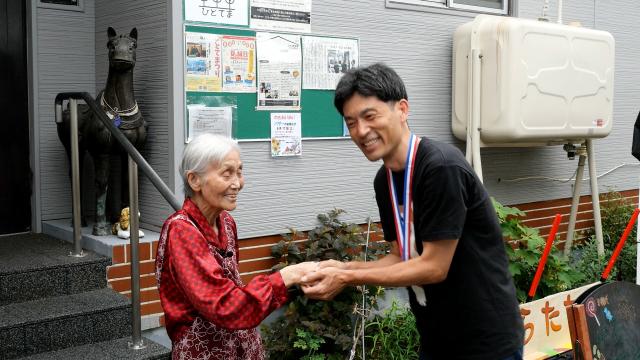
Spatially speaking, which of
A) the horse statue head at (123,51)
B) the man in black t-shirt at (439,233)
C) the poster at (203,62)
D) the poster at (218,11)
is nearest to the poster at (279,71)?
the poster at (218,11)

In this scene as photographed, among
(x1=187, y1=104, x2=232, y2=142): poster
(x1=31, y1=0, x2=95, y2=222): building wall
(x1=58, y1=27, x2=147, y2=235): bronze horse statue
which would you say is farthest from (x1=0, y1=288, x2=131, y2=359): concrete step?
(x1=31, y1=0, x2=95, y2=222): building wall

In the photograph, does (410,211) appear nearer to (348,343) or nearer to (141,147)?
(348,343)

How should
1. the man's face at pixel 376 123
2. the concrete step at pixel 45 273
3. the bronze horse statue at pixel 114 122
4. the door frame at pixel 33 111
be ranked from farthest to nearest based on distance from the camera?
1. the door frame at pixel 33 111
2. the bronze horse statue at pixel 114 122
3. the concrete step at pixel 45 273
4. the man's face at pixel 376 123

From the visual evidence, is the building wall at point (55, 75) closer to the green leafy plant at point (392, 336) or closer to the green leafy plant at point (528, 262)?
the green leafy plant at point (392, 336)

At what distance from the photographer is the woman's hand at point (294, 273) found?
2.50 m

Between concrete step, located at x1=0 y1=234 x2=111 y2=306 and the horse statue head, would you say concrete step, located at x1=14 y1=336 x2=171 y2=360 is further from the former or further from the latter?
the horse statue head

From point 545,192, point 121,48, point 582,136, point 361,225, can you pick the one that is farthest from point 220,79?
point 545,192

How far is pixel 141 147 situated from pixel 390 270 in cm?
280

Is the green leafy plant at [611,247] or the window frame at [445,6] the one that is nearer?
→ the window frame at [445,6]

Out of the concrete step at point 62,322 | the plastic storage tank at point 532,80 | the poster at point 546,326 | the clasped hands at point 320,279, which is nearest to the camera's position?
the clasped hands at point 320,279

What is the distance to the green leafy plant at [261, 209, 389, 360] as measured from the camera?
15.2ft

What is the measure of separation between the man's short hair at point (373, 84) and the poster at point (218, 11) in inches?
92.0

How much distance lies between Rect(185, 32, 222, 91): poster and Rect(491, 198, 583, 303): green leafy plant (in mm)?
2369

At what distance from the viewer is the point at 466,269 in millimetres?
2461
